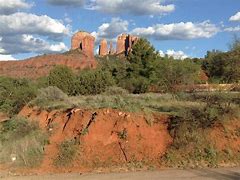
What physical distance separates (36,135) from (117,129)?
4.32 metres

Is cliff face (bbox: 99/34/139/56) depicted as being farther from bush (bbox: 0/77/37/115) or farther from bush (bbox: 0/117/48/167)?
bush (bbox: 0/117/48/167)

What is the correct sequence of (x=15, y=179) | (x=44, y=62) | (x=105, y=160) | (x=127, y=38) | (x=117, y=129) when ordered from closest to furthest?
(x=15, y=179) < (x=105, y=160) < (x=117, y=129) < (x=44, y=62) < (x=127, y=38)

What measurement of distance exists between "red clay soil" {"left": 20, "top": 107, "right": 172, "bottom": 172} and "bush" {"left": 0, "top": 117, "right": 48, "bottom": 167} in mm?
497

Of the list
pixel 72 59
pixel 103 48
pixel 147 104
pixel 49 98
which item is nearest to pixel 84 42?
pixel 103 48

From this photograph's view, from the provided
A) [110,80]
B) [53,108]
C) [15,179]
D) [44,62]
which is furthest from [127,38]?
[15,179]

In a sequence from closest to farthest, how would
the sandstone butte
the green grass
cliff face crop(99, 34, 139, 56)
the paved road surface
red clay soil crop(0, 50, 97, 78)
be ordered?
the paved road surface
the green grass
the sandstone butte
red clay soil crop(0, 50, 97, 78)
cliff face crop(99, 34, 139, 56)

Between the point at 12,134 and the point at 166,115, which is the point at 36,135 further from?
the point at 166,115

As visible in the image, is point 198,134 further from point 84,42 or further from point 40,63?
point 84,42

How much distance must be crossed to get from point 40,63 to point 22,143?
99373 mm

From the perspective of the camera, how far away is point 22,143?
75.4 feet

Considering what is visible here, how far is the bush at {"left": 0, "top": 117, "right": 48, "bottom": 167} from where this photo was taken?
72.1 ft

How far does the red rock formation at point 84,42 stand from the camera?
13788 cm

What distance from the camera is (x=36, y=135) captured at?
2383cm

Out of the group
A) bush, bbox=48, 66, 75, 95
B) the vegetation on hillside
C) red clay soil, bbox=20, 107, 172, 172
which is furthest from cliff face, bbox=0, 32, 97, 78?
red clay soil, bbox=20, 107, 172, 172
